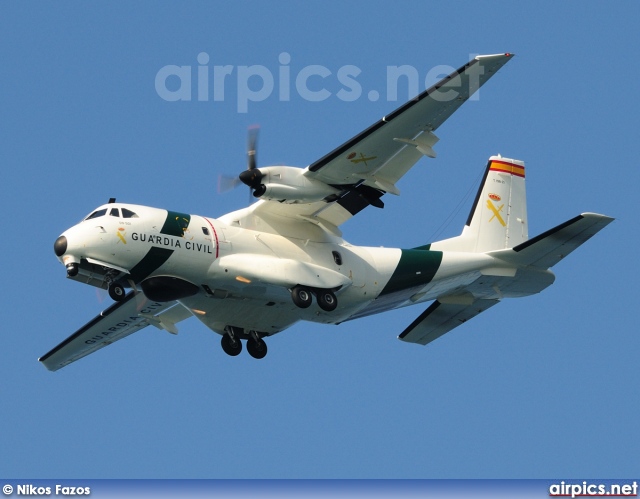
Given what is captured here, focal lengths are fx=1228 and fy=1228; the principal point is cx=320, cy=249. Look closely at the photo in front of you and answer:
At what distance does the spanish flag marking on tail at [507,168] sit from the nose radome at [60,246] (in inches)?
355

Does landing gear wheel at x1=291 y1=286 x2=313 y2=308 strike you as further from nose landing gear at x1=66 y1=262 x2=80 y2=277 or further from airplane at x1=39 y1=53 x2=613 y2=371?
nose landing gear at x1=66 y1=262 x2=80 y2=277

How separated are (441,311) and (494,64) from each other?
6157 mm

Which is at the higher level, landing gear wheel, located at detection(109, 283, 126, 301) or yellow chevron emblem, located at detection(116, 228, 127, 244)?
yellow chevron emblem, located at detection(116, 228, 127, 244)

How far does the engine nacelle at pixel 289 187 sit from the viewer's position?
19.2 metres

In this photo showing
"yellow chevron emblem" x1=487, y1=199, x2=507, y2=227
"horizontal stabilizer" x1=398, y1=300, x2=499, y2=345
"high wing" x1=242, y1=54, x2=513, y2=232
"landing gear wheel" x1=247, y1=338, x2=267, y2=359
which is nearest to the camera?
"high wing" x1=242, y1=54, x2=513, y2=232

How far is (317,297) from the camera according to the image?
65.1 feet

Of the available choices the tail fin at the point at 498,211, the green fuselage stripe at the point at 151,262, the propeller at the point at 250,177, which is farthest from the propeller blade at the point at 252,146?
the tail fin at the point at 498,211

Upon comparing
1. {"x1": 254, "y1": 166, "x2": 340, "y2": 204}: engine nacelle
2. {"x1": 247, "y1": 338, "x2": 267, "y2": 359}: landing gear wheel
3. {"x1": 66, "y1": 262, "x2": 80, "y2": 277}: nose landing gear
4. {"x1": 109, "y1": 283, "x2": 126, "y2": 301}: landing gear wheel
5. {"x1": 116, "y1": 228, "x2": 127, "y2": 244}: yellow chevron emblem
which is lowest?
{"x1": 247, "y1": 338, "x2": 267, "y2": 359}: landing gear wheel

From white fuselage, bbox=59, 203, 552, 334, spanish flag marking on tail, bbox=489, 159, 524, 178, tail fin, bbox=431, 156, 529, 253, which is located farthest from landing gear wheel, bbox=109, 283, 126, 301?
spanish flag marking on tail, bbox=489, 159, 524, 178

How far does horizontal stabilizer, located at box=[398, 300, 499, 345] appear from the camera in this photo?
22.7m

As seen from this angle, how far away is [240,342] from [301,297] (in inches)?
77.5

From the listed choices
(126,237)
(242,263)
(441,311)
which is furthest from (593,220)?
(126,237)

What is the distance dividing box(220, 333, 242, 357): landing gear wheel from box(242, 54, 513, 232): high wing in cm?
228

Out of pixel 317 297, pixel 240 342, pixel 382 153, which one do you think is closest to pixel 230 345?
pixel 240 342
